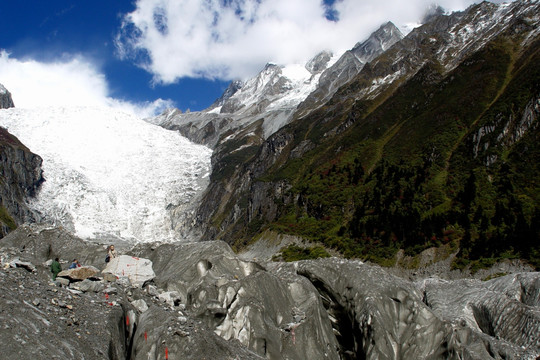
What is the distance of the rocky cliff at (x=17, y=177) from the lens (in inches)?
4727

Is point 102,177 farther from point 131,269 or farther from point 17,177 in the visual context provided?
point 131,269

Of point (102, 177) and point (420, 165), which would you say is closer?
point (420, 165)

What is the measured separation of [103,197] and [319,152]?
82801mm

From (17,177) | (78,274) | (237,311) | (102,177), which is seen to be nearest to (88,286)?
(78,274)

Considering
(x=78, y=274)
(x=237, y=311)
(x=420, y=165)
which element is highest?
(x=420, y=165)

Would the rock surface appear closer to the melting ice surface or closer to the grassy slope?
the grassy slope

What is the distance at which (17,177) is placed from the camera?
13250 centimetres

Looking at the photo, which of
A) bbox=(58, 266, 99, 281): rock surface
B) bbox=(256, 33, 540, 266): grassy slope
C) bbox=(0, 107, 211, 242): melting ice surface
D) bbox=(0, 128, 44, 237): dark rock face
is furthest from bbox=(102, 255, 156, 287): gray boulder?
bbox=(0, 107, 211, 242): melting ice surface

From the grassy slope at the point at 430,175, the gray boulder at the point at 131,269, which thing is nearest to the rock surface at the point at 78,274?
the gray boulder at the point at 131,269

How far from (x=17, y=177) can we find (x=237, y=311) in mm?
141939

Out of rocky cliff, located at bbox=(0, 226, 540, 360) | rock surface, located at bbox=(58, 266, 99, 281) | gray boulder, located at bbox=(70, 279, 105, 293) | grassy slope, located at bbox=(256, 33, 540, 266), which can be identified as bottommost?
rocky cliff, located at bbox=(0, 226, 540, 360)

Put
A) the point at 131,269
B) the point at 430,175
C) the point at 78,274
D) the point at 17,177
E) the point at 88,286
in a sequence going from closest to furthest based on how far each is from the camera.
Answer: the point at 88,286
the point at 78,274
the point at 131,269
the point at 430,175
the point at 17,177

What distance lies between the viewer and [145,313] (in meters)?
13.6

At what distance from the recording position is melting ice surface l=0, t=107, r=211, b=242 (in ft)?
470
